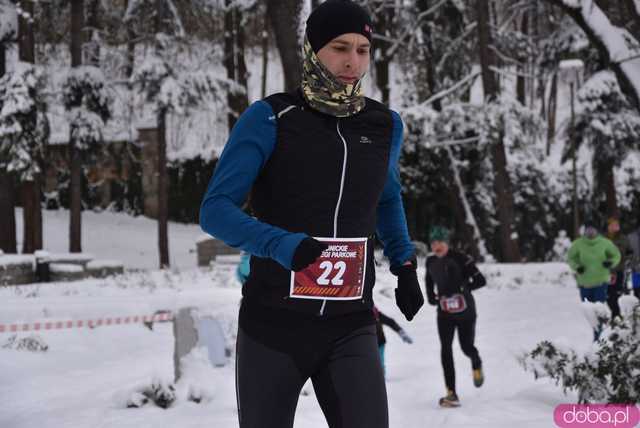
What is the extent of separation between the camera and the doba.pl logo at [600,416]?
244 inches

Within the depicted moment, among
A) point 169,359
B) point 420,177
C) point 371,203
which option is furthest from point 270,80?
point 371,203

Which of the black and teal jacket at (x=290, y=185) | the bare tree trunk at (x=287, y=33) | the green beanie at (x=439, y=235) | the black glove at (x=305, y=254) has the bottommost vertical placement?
the green beanie at (x=439, y=235)

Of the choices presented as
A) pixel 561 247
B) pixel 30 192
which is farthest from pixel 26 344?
pixel 561 247

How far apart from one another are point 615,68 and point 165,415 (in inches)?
202

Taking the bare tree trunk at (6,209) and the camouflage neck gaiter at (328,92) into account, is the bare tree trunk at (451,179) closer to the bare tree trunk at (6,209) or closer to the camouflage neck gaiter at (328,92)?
the bare tree trunk at (6,209)

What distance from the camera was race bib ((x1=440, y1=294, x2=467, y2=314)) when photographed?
7.90m

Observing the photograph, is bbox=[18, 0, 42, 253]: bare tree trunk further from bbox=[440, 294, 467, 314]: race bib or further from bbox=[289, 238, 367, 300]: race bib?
bbox=[289, 238, 367, 300]: race bib

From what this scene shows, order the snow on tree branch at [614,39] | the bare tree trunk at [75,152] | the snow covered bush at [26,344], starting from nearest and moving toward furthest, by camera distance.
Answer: the snow on tree branch at [614,39], the snow covered bush at [26,344], the bare tree trunk at [75,152]

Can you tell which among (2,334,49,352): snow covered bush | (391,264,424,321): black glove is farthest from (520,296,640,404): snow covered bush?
(2,334,49,352): snow covered bush

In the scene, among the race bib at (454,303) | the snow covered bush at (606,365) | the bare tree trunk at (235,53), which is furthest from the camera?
the bare tree trunk at (235,53)

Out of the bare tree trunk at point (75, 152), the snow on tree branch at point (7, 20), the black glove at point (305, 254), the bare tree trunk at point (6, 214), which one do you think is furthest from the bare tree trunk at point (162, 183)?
the black glove at point (305, 254)

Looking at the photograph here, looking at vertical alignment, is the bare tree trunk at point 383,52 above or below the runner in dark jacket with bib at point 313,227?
above

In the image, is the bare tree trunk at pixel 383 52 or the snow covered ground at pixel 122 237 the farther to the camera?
the snow covered ground at pixel 122 237

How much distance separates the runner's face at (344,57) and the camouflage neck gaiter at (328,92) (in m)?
0.02
